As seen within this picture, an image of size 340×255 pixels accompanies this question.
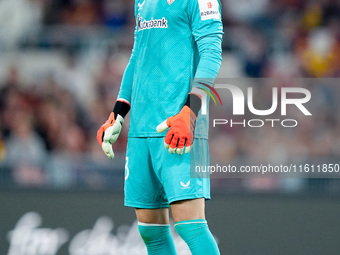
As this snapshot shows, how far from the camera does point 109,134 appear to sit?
3467mm

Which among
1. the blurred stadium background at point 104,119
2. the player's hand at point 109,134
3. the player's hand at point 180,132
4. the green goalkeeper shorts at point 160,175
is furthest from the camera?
the blurred stadium background at point 104,119

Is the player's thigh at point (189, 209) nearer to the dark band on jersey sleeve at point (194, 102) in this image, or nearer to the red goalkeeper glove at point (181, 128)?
the red goalkeeper glove at point (181, 128)

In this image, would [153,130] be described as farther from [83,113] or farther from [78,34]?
[78,34]

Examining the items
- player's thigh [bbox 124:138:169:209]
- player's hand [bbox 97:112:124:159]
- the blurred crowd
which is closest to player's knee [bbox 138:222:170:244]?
player's thigh [bbox 124:138:169:209]

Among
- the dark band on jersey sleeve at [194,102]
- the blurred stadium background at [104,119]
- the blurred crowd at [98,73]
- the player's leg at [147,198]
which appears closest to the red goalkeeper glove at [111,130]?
the player's leg at [147,198]

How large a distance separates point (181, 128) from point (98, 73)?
4.80 m

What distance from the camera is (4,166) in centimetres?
553

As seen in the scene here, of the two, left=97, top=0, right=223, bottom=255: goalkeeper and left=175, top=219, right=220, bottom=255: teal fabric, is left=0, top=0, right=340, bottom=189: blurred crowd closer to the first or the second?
left=97, top=0, right=223, bottom=255: goalkeeper

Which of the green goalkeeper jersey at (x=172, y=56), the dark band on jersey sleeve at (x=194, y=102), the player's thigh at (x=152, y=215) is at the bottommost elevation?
the player's thigh at (x=152, y=215)

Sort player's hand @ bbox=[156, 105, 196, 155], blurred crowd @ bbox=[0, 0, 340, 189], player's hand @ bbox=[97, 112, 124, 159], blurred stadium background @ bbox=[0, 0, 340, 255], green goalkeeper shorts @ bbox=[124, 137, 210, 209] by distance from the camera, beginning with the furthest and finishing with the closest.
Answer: blurred crowd @ bbox=[0, 0, 340, 189] → blurred stadium background @ bbox=[0, 0, 340, 255] → player's hand @ bbox=[97, 112, 124, 159] → green goalkeeper shorts @ bbox=[124, 137, 210, 209] → player's hand @ bbox=[156, 105, 196, 155]

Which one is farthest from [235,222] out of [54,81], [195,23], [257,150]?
[54,81]

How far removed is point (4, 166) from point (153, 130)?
2.65 metres

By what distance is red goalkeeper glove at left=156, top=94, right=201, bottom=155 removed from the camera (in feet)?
9.86

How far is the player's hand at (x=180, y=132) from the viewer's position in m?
3.00
